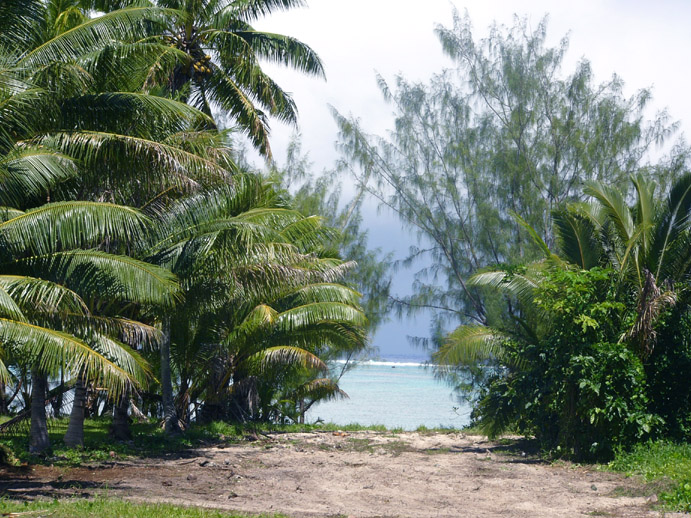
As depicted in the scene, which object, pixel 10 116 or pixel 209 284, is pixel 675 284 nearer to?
pixel 209 284

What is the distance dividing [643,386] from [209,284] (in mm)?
8107

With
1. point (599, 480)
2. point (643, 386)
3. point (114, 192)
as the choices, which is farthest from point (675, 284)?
point (114, 192)

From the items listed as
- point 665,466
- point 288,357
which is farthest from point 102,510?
point 288,357

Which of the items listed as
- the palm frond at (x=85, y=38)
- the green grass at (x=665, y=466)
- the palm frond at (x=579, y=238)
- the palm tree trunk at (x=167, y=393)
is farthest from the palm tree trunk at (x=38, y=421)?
the palm frond at (x=579, y=238)

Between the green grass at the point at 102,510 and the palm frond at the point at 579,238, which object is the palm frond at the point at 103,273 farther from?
the palm frond at the point at 579,238

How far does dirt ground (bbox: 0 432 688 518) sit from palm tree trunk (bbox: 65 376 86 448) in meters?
1.13

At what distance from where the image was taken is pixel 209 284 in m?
13.4

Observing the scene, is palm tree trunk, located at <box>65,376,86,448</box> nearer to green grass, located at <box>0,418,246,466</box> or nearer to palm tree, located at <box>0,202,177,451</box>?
green grass, located at <box>0,418,246,466</box>

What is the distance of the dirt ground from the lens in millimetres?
8547

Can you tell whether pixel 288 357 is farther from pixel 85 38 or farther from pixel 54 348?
pixel 85 38

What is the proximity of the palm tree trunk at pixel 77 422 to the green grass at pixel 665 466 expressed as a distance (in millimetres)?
9265

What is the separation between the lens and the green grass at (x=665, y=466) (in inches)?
320

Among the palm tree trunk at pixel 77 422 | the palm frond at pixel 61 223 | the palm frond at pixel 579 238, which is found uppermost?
the palm frond at pixel 579 238

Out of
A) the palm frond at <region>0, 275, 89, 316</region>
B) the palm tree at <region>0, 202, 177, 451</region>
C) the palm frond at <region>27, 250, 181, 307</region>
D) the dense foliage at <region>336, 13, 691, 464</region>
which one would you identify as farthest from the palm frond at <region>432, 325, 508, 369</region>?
the palm frond at <region>0, 275, 89, 316</region>
